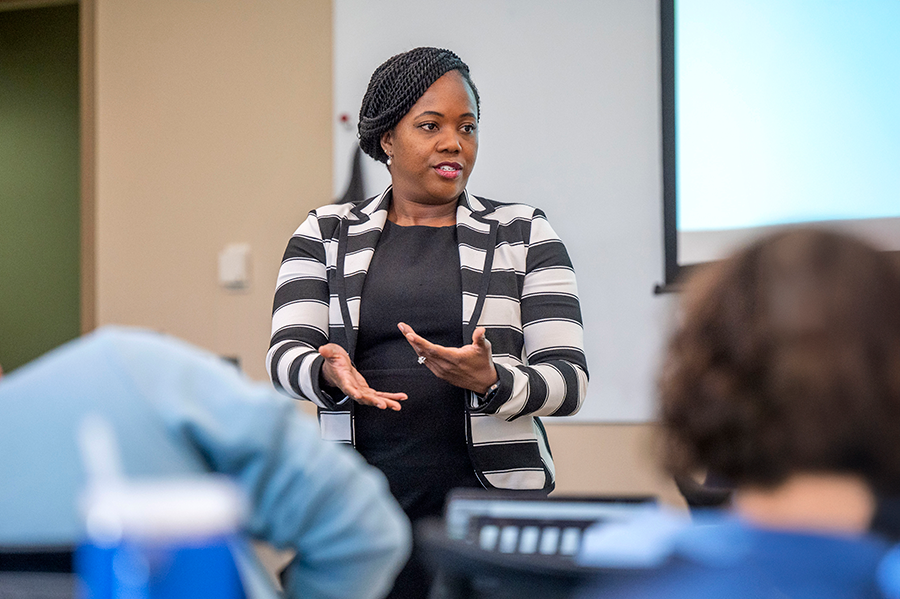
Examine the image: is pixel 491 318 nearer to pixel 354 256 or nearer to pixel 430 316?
pixel 430 316

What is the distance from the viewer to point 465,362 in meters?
1.34

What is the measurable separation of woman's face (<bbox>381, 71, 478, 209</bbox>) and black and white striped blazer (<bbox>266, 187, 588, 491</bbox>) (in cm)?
7

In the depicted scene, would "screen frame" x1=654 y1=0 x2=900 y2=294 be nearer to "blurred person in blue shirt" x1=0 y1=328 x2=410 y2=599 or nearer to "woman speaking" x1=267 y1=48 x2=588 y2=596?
"woman speaking" x1=267 y1=48 x2=588 y2=596

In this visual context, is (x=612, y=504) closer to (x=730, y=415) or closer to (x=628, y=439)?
(x=730, y=415)

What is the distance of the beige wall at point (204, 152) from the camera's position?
117 inches

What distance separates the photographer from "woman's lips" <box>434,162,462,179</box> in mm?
1640

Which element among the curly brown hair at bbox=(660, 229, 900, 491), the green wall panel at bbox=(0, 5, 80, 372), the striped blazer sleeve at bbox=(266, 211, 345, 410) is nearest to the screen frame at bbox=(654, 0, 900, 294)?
the striped blazer sleeve at bbox=(266, 211, 345, 410)

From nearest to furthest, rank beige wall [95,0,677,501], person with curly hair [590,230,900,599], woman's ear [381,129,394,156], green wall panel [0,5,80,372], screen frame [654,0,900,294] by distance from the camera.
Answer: person with curly hair [590,230,900,599] → woman's ear [381,129,394,156] → screen frame [654,0,900,294] → beige wall [95,0,677,501] → green wall panel [0,5,80,372]

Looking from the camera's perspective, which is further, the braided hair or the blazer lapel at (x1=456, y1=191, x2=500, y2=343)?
the braided hair

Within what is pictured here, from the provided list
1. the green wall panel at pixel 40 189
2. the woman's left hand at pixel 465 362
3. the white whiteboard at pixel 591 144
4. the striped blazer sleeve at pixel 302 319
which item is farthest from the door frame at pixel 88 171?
the woman's left hand at pixel 465 362

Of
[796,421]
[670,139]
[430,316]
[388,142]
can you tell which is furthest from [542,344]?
[670,139]

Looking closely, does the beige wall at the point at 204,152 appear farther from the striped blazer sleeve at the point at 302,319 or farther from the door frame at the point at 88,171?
the striped blazer sleeve at the point at 302,319

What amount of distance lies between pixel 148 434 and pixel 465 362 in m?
0.81

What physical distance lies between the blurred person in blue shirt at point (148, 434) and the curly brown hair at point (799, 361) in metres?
0.30
